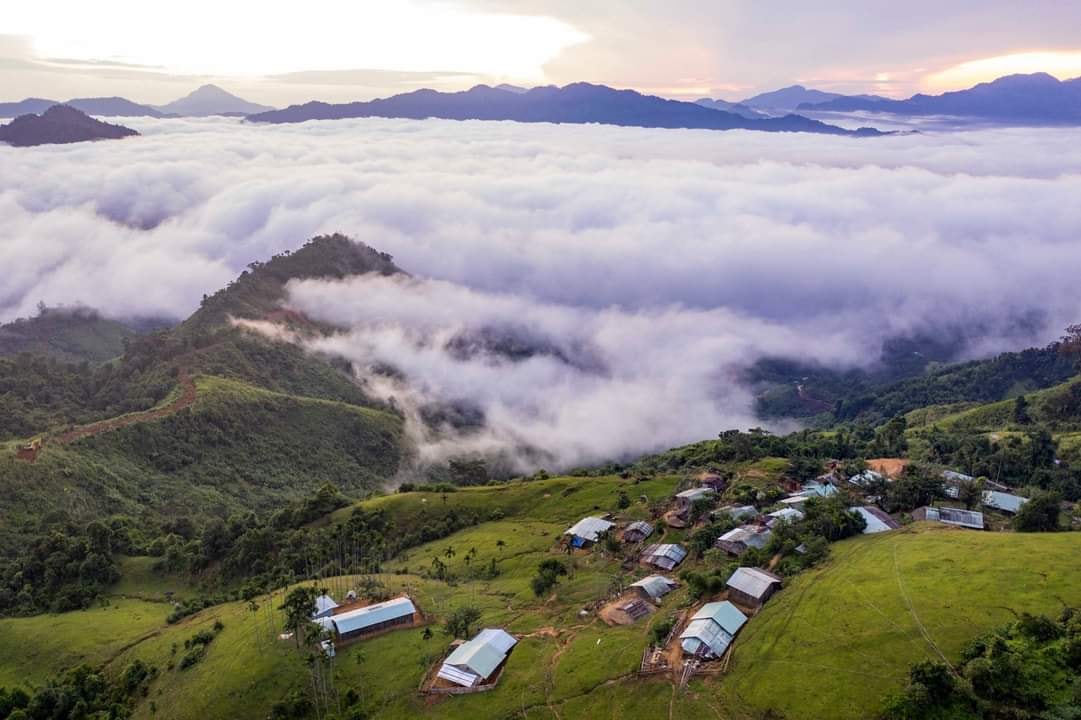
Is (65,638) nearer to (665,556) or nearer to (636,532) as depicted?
(636,532)

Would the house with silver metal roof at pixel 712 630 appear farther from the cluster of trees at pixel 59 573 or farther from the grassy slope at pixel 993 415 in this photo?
the grassy slope at pixel 993 415

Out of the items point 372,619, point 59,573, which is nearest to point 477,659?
point 372,619

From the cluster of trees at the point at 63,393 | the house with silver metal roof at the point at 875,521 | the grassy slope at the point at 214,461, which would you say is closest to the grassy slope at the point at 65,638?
the grassy slope at the point at 214,461

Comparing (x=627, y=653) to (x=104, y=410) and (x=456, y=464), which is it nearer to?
(x=456, y=464)

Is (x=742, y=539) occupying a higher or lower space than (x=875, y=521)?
lower

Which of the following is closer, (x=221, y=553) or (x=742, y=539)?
(x=742, y=539)

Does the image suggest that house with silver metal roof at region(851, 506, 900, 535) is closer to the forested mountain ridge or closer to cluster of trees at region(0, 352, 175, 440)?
the forested mountain ridge
